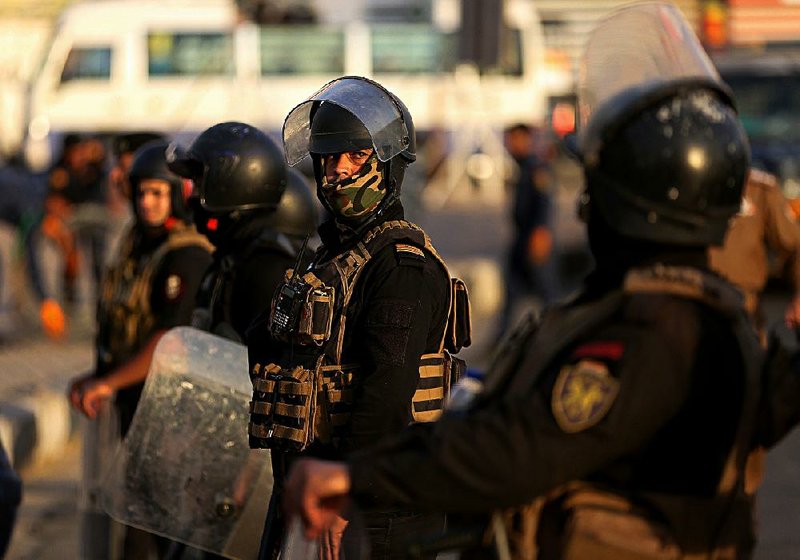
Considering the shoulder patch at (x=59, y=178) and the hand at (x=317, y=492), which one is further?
the shoulder patch at (x=59, y=178)

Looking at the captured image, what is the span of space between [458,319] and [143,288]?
1828 mm

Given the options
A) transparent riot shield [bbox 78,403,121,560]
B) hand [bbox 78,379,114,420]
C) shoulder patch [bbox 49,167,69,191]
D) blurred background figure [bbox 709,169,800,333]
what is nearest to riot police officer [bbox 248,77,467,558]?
hand [bbox 78,379,114,420]

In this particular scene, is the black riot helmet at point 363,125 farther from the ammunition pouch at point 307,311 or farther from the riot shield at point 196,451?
the riot shield at point 196,451

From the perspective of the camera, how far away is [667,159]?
8.79ft

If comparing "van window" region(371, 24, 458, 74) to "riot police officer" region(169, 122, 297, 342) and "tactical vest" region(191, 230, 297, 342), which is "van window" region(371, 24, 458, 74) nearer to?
"riot police officer" region(169, 122, 297, 342)

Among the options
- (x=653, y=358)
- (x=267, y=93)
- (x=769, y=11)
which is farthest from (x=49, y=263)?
(x=769, y=11)

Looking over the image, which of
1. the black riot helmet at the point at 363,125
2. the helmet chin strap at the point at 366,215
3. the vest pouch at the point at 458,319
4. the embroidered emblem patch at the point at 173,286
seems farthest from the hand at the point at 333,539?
the embroidered emblem patch at the point at 173,286

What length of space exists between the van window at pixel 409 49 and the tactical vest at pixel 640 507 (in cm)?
3607

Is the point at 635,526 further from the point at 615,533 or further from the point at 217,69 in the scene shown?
the point at 217,69

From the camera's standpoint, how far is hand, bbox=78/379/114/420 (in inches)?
212

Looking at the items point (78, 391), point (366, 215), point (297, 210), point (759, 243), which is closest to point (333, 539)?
point (366, 215)

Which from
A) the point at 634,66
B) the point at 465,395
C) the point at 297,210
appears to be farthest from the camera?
the point at 297,210

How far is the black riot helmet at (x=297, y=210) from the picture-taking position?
226 inches

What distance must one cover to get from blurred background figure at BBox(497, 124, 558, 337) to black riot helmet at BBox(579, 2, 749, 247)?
10325 millimetres
